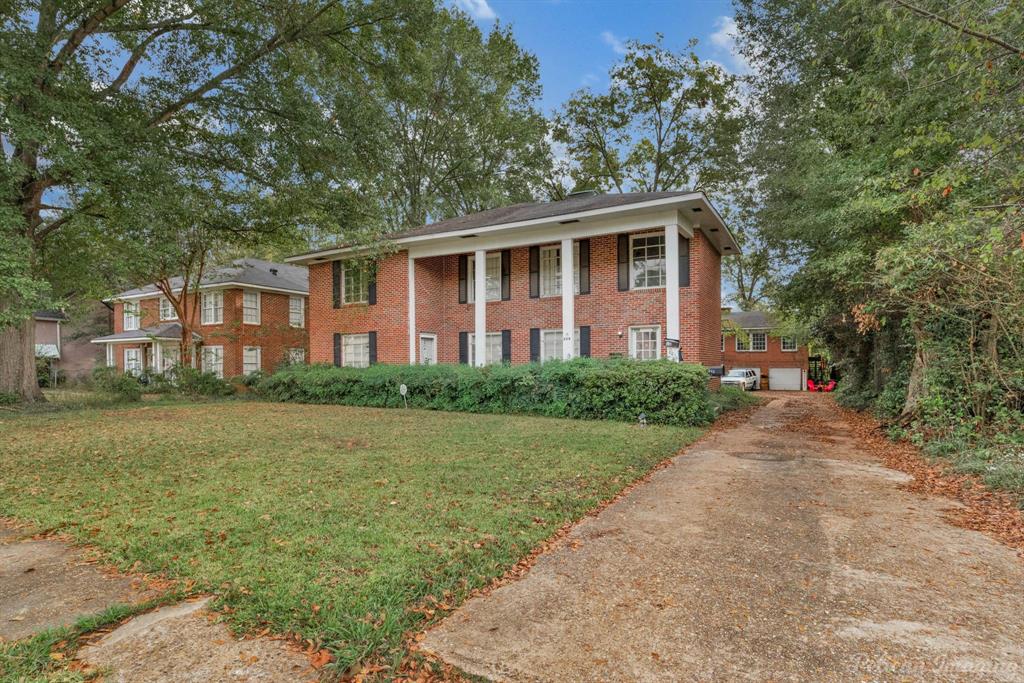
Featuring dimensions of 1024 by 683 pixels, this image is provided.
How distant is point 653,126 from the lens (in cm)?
2580

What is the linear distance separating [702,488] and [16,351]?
17.6 meters

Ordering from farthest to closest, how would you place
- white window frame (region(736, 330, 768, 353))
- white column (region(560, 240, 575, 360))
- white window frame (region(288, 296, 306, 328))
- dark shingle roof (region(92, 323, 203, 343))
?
white window frame (region(736, 330, 768, 353)), white window frame (region(288, 296, 306, 328)), dark shingle roof (region(92, 323, 203, 343)), white column (region(560, 240, 575, 360))

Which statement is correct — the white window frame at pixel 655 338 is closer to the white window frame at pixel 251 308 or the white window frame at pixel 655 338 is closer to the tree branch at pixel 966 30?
the tree branch at pixel 966 30

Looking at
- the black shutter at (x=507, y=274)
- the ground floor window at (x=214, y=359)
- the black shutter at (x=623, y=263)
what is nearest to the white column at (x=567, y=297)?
the black shutter at (x=623, y=263)

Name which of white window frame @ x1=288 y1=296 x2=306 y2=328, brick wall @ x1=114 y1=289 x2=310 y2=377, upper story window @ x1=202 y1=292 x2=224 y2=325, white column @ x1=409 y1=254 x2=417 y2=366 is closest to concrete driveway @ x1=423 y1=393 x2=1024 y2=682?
white column @ x1=409 y1=254 x2=417 y2=366

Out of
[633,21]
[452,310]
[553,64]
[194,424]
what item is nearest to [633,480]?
[194,424]

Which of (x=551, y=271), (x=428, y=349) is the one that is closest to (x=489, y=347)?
(x=428, y=349)

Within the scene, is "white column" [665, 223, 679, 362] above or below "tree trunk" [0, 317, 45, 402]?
above

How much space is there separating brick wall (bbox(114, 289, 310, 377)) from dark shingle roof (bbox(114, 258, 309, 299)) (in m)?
0.62

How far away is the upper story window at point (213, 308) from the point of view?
22797mm

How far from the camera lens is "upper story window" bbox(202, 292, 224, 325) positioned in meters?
22.8

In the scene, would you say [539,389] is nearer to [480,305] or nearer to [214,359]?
[480,305]

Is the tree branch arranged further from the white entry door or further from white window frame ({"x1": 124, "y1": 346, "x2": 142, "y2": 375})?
white window frame ({"x1": 124, "y1": 346, "x2": 142, "y2": 375})

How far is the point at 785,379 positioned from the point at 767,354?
1843 millimetres
